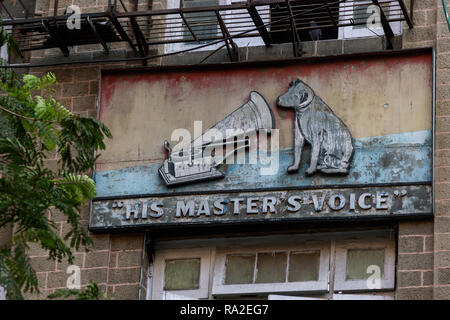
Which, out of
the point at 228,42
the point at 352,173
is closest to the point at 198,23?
the point at 228,42

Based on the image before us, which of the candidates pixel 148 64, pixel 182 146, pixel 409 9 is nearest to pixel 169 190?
pixel 182 146

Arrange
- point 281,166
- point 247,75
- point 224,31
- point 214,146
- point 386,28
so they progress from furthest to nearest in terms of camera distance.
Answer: point 247,75
point 224,31
point 386,28
point 214,146
point 281,166

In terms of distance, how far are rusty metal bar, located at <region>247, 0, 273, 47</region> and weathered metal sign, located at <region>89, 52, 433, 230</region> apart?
18.2 inches

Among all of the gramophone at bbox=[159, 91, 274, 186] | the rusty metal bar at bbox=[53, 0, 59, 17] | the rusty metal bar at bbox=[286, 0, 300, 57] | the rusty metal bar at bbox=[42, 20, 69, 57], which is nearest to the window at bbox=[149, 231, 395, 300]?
the gramophone at bbox=[159, 91, 274, 186]

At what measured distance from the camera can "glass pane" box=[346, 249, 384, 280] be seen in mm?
15148

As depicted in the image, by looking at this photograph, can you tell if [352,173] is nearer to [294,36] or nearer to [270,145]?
[270,145]

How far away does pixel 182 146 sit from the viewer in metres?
15.9

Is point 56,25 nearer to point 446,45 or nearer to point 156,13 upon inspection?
point 156,13

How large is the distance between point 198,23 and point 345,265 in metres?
3.57

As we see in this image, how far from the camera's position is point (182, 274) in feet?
51.5

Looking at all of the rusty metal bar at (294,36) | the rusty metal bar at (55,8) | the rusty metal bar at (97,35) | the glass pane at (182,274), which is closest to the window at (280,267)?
the glass pane at (182,274)

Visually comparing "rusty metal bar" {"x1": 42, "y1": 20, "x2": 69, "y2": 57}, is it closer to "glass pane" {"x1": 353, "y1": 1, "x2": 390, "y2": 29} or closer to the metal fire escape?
the metal fire escape

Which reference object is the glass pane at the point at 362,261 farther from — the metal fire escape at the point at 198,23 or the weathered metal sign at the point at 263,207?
the metal fire escape at the point at 198,23

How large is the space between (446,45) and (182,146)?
335 cm
